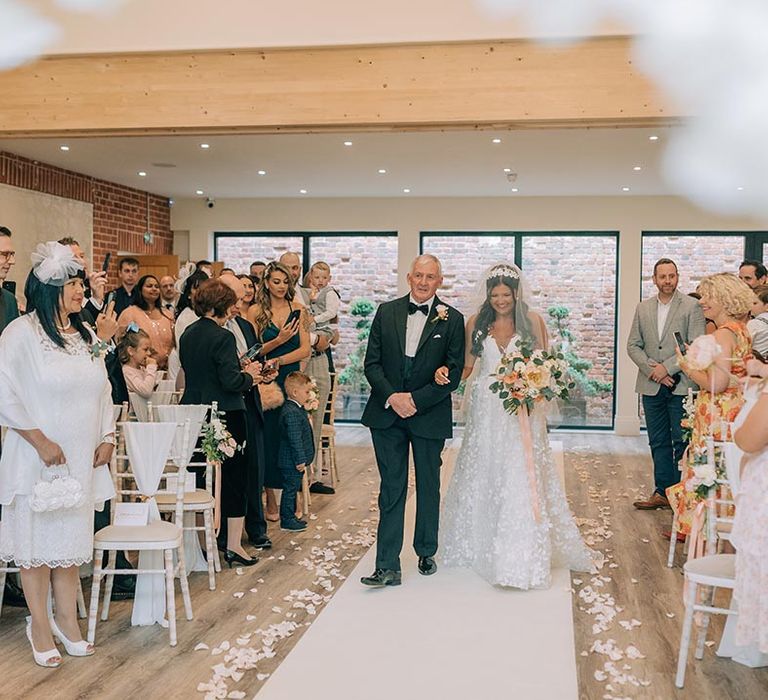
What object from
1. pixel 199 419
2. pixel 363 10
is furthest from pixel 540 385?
pixel 363 10

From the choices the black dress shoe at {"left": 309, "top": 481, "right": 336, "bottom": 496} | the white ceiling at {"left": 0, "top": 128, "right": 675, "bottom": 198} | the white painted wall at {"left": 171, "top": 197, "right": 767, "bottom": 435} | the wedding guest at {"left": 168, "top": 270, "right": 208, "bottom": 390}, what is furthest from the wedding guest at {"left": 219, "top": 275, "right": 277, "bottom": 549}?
the white painted wall at {"left": 171, "top": 197, "right": 767, "bottom": 435}

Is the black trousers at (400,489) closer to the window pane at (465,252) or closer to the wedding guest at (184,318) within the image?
the wedding guest at (184,318)

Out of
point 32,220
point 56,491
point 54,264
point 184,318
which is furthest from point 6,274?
point 32,220

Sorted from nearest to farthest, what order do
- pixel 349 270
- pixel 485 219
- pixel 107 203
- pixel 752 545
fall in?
pixel 752 545
pixel 107 203
pixel 485 219
pixel 349 270

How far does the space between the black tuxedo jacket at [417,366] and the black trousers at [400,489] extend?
0.30 ft

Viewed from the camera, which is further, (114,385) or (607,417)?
(607,417)

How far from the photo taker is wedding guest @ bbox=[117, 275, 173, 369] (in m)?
7.28

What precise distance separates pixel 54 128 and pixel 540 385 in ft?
13.4

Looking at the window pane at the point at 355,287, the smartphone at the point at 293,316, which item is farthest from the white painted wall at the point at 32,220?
the smartphone at the point at 293,316

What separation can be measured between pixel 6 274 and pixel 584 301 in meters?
9.65

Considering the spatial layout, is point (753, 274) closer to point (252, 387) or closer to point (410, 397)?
point (410, 397)

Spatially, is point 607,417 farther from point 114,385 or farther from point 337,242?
point 114,385

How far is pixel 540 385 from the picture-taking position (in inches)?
206

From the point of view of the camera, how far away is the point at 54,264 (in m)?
3.96
